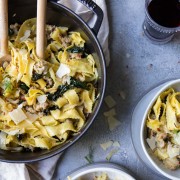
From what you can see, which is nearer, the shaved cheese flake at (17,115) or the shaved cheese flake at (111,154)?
the shaved cheese flake at (17,115)

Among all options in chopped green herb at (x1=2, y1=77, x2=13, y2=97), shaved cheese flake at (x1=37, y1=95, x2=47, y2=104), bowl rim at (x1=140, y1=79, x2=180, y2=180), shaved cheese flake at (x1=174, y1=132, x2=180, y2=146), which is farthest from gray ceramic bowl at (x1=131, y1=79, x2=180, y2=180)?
chopped green herb at (x1=2, y1=77, x2=13, y2=97)

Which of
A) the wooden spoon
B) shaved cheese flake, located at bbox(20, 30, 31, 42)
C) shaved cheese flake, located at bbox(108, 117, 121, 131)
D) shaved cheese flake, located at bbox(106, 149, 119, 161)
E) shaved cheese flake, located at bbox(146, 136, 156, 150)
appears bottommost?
shaved cheese flake, located at bbox(106, 149, 119, 161)

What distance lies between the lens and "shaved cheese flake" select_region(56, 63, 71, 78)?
158cm

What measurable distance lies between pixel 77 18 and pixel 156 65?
1.32 ft

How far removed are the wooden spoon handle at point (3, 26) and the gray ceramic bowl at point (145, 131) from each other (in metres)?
0.55

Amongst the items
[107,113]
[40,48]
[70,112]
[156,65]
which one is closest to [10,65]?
[40,48]

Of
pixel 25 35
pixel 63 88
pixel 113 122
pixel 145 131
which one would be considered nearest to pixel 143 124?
pixel 145 131

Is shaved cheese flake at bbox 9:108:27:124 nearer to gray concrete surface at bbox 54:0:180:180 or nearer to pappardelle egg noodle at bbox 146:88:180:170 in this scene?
gray concrete surface at bbox 54:0:180:180

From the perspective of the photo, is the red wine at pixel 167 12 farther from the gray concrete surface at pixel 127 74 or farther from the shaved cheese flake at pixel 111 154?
the shaved cheese flake at pixel 111 154

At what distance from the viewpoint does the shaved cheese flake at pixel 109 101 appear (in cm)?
173

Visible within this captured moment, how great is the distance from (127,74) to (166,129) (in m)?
0.29

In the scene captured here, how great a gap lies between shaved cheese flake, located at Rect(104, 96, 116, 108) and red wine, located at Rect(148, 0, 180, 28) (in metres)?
0.36

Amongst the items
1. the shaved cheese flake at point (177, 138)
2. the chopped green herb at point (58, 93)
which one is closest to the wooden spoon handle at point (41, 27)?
the chopped green herb at point (58, 93)

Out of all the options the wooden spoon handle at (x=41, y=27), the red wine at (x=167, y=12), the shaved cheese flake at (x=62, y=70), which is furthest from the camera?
the red wine at (x=167, y=12)
